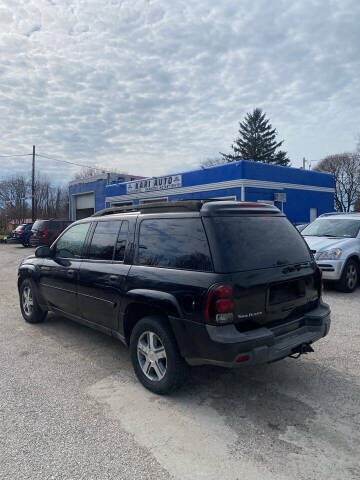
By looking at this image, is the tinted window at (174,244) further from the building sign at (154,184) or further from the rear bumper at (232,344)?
the building sign at (154,184)

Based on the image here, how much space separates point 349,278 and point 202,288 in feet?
19.5

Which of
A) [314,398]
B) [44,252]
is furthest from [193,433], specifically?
[44,252]

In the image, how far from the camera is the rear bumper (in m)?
2.81

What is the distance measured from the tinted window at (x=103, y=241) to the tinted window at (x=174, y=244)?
51 cm

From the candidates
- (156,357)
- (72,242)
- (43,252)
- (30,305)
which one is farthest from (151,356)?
(30,305)

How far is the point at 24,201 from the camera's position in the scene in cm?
5194

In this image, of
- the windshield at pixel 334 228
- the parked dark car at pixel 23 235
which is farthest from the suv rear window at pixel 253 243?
the parked dark car at pixel 23 235

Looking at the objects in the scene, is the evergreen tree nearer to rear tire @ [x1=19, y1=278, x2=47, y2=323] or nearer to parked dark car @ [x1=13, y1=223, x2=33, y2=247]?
parked dark car @ [x1=13, y1=223, x2=33, y2=247]

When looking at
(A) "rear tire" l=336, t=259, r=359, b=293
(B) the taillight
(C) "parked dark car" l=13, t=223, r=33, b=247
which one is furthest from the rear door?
(C) "parked dark car" l=13, t=223, r=33, b=247

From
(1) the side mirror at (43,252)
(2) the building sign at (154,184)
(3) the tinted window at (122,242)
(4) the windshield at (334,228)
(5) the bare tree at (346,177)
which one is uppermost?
(5) the bare tree at (346,177)

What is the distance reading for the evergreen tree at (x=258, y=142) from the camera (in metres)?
44.9

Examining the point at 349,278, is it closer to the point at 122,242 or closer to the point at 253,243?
the point at 253,243

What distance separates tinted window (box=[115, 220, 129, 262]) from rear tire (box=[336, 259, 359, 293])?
5.48 metres

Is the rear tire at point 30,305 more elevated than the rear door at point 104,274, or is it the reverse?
the rear door at point 104,274
